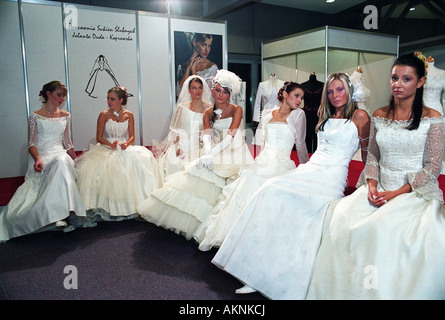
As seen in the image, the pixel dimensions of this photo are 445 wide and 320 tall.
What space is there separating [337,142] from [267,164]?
675 mm

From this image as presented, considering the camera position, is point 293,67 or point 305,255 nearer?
point 305,255

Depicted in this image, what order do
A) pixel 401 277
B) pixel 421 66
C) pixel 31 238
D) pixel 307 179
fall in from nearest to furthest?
pixel 401 277
pixel 421 66
pixel 307 179
pixel 31 238

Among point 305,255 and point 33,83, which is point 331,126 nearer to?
point 305,255

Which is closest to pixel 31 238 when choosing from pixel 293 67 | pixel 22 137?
pixel 22 137

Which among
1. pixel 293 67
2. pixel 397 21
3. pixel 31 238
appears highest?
pixel 397 21

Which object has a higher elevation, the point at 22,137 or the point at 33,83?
the point at 33,83

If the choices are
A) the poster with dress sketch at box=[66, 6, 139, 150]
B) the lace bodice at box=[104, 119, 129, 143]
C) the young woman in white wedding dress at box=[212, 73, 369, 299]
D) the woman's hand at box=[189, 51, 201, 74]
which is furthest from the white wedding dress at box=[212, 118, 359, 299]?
the woman's hand at box=[189, 51, 201, 74]

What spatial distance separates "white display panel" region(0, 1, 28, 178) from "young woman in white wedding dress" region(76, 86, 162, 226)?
1.23 m

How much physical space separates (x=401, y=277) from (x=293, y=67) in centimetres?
559

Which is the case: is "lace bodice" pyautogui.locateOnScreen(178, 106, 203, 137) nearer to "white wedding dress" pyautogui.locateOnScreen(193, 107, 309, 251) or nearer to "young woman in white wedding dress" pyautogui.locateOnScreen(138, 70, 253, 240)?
"young woman in white wedding dress" pyautogui.locateOnScreen(138, 70, 253, 240)

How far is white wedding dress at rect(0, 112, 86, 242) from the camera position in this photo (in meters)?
3.44

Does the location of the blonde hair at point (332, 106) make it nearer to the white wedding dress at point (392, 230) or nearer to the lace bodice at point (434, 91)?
the white wedding dress at point (392, 230)

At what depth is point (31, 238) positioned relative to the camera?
3549mm

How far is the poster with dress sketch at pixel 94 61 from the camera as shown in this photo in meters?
4.99
